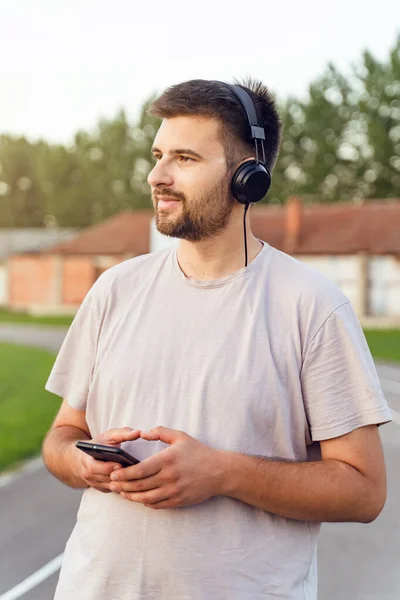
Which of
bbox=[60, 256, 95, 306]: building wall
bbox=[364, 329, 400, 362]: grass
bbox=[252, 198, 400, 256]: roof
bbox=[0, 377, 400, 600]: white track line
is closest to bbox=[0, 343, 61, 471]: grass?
bbox=[0, 377, 400, 600]: white track line

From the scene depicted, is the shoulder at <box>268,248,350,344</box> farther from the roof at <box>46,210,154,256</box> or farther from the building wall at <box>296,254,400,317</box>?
the roof at <box>46,210,154,256</box>

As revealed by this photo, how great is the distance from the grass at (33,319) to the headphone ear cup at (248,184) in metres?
43.0

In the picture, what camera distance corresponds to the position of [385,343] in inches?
1362

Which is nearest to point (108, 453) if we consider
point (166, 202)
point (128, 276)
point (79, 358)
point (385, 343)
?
point (79, 358)

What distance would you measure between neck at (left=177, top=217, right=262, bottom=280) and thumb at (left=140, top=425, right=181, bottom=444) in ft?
1.39

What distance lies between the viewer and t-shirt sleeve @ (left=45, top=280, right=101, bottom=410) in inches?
97.6

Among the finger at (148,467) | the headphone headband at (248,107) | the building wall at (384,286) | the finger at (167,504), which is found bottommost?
the building wall at (384,286)

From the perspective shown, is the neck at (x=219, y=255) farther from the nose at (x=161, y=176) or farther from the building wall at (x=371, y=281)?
the building wall at (x=371, y=281)

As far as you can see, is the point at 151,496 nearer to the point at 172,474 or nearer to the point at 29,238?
the point at 172,474

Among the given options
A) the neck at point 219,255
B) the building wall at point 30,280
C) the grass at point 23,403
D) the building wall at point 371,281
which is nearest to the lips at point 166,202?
the neck at point 219,255

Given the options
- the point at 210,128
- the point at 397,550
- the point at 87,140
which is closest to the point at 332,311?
the point at 210,128

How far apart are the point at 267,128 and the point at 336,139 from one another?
62.5 metres

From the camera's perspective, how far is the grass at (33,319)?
157 ft

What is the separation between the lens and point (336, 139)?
63625mm
